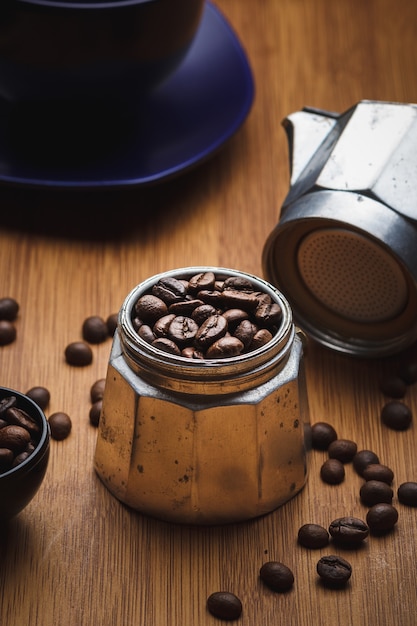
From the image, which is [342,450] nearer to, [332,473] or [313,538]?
[332,473]

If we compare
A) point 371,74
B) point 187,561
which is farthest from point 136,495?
point 371,74

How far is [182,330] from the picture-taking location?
116cm

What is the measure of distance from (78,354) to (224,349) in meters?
0.35

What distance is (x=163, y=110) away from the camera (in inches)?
70.0

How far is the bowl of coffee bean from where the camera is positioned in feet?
3.48

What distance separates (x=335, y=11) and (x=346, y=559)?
1.39 meters

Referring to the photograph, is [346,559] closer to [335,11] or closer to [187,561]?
[187,561]

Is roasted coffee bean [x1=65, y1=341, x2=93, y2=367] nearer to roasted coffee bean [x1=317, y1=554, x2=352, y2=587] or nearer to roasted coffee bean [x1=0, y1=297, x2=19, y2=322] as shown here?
roasted coffee bean [x1=0, y1=297, x2=19, y2=322]

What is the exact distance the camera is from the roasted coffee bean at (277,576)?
109 centimetres

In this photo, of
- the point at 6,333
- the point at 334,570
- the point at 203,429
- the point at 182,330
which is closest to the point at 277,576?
the point at 334,570

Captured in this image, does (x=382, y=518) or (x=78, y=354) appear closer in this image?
(x=382, y=518)

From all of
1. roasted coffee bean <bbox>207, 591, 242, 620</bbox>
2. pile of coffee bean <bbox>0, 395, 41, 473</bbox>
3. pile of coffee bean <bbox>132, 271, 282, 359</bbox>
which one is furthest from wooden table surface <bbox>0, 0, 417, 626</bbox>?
Answer: pile of coffee bean <bbox>132, 271, 282, 359</bbox>

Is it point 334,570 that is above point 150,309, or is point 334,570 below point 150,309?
below

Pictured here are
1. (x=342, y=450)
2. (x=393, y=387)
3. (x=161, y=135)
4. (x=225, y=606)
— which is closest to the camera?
(x=225, y=606)
